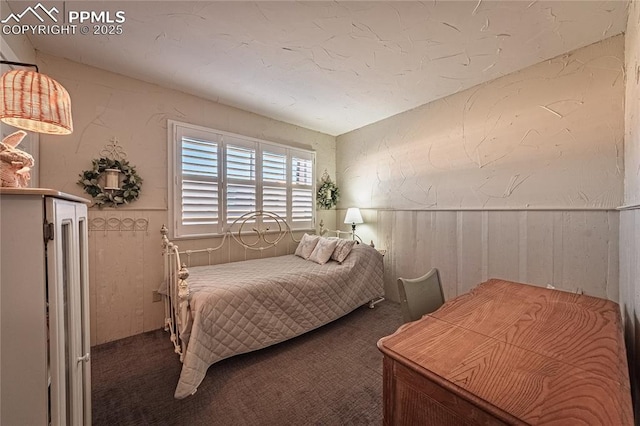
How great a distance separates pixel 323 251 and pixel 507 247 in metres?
1.89

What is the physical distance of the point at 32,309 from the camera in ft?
2.26

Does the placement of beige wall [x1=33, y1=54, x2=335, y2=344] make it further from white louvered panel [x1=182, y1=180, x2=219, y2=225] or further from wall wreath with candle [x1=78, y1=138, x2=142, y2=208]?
white louvered panel [x1=182, y1=180, x2=219, y2=225]

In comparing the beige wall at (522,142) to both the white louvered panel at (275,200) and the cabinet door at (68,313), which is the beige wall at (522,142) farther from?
the cabinet door at (68,313)

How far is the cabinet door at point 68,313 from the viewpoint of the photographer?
74cm

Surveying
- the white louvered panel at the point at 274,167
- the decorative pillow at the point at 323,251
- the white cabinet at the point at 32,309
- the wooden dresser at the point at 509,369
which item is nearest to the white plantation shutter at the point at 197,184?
the white louvered panel at the point at 274,167

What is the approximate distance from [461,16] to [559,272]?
2.21m

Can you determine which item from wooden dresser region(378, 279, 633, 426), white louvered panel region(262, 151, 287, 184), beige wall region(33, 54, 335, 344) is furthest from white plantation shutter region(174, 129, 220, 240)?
wooden dresser region(378, 279, 633, 426)

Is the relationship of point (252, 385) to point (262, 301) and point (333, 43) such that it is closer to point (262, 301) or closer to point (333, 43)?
point (262, 301)

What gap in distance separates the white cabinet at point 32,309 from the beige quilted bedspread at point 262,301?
942 mm

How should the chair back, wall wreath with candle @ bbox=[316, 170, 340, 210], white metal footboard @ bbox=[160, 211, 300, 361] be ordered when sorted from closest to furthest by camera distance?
the chair back
white metal footboard @ bbox=[160, 211, 300, 361]
wall wreath with candle @ bbox=[316, 170, 340, 210]

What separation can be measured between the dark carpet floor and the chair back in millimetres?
658

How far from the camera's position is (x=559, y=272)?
2.09 m

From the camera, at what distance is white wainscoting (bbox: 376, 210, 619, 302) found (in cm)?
193

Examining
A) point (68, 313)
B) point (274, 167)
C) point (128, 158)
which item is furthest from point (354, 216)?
point (68, 313)
